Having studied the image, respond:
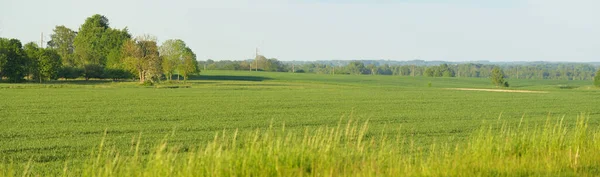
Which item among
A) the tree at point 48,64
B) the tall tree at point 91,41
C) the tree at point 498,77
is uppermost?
the tall tree at point 91,41

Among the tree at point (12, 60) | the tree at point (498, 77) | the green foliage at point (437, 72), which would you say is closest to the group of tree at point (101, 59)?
the tree at point (12, 60)

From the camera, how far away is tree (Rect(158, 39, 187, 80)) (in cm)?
7562

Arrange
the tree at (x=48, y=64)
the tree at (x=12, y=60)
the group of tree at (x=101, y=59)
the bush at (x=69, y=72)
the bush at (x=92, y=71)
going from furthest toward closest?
the bush at (x=92, y=71)
the bush at (x=69, y=72)
the tree at (x=48, y=64)
the group of tree at (x=101, y=59)
the tree at (x=12, y=60)

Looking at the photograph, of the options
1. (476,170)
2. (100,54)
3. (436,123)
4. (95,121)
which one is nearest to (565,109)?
(436,123)

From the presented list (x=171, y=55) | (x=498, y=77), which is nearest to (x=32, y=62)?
(x=171, y=55)

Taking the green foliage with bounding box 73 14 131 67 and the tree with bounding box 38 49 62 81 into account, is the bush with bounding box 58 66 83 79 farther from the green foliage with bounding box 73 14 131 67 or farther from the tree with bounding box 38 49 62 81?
the green foliage with bounding box 73 14 131 67

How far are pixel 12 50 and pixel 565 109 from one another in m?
55.4

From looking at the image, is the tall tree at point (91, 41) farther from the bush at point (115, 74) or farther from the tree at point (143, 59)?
the tree at point (143, 59)

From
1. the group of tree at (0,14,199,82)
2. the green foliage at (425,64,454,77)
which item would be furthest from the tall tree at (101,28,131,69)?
the green foliage at (425,64,454,77)

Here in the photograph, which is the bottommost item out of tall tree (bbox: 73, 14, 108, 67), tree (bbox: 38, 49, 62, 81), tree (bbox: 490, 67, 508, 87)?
tree (bbox: 490, 67, 508, 87)

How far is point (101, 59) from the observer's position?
92875 millimetres

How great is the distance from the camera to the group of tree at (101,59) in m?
67.2

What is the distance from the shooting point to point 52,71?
232 feet

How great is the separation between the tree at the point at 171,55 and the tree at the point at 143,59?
4.51ft
